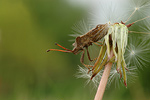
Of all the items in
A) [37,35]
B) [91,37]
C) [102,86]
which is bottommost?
[102,86]

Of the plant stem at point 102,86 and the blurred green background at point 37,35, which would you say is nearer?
the plant stem at point 102,86

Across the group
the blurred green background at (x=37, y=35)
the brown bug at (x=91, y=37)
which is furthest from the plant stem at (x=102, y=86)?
the blurred green background at (x=37, y=35)

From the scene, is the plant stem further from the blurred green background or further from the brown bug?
the blurred green background

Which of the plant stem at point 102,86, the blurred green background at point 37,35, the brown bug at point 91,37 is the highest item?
the blurred green background at point 37,35

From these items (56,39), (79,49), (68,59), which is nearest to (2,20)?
(56,39)

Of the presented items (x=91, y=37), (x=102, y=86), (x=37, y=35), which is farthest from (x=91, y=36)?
(x=37, y=35)

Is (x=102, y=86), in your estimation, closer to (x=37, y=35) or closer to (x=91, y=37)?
(x=91, y=37)

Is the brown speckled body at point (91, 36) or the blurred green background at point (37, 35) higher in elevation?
the blurred green background at point (37, 35)

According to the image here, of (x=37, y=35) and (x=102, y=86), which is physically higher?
(x=37, y=35)

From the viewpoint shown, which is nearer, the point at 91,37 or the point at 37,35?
the point at 91,37

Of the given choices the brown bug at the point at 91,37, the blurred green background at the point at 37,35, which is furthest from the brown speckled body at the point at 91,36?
the blurred green background at the point at 37,35

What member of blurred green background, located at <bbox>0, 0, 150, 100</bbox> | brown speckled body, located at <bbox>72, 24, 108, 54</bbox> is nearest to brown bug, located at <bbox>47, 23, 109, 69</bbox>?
brown speckled body, located at <bbox>72, 24, 108, 54</bbox>

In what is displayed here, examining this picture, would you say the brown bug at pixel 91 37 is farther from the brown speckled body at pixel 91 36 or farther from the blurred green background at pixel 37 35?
the blurred green background at pixel 37 35
